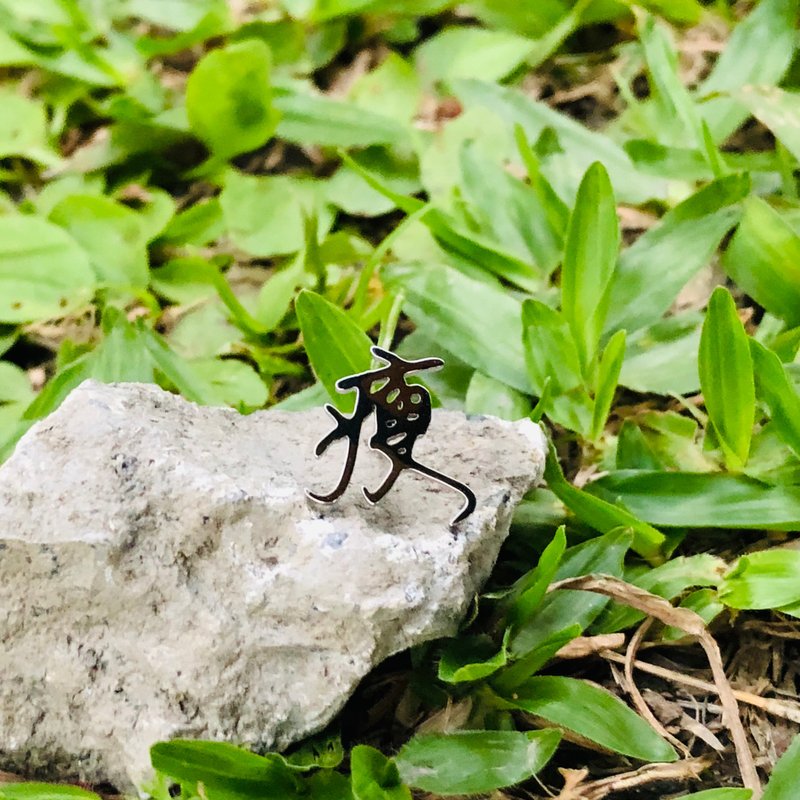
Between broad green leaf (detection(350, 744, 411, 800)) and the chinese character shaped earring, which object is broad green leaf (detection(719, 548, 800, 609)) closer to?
the chinese character shaped earring

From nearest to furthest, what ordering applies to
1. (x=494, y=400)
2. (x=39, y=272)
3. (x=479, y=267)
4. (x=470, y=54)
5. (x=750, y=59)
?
(x=494, y=400) < (x=479, y=267) < (x=39, y=272) < (x=750, y=59) < (x=470, y=54)

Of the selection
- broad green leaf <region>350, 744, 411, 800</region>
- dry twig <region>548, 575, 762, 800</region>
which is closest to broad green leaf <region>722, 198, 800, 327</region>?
dry twig <region>548, 575, 762, 800</region>

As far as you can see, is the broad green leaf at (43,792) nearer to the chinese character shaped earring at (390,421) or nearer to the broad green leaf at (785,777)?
the chinese character shaped earring at (390,421)

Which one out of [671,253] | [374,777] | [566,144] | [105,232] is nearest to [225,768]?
[374,777]

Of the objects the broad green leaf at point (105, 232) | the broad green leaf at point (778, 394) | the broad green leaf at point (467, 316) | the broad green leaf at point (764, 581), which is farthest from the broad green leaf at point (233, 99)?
the broad green leaf at point (764, 581)

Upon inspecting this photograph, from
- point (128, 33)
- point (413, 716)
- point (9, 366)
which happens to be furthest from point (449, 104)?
point (413, 716)

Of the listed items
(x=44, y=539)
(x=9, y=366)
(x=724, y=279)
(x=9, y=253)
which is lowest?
(x=9, y=366)

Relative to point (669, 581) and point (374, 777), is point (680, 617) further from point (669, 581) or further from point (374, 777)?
point (374, 777)

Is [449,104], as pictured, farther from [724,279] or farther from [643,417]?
[643,417]
